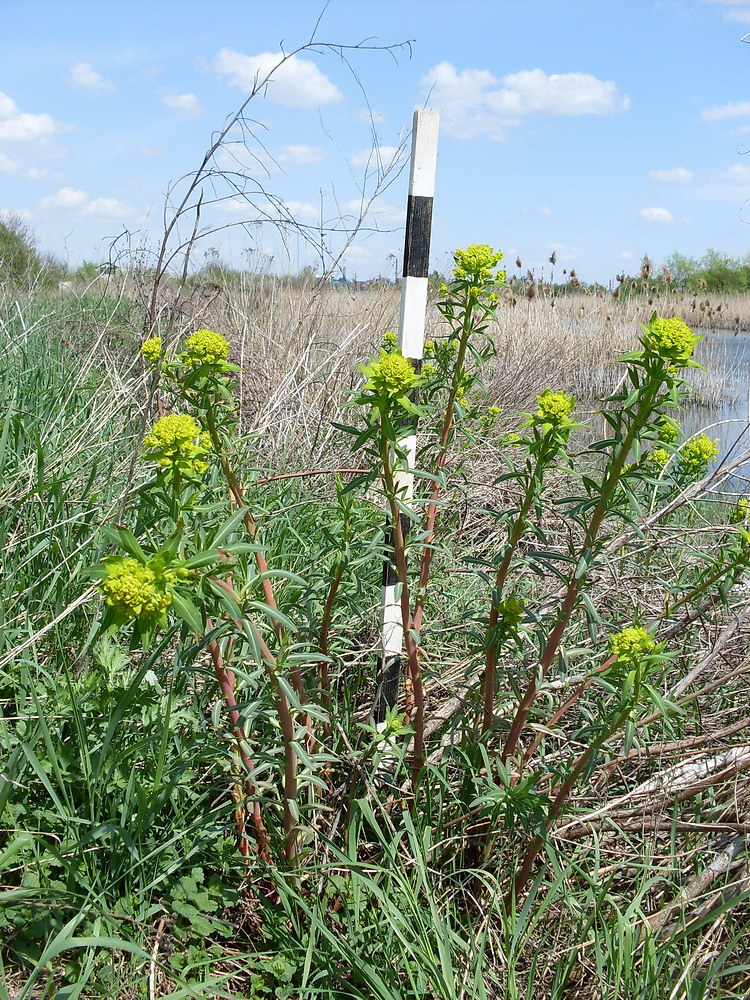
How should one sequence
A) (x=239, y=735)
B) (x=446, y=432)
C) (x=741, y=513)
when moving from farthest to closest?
1. (x=446, y=432)
2. (x=741, y=513)
3. (x=239, y=735)

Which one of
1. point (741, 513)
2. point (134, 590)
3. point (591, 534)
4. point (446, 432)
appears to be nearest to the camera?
point (134, 590)

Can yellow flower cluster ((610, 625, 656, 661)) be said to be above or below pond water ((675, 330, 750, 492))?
below

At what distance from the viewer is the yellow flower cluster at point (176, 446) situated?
1.37m

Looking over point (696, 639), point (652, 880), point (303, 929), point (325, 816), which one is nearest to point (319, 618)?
point (325, 816)

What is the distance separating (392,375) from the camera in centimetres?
153

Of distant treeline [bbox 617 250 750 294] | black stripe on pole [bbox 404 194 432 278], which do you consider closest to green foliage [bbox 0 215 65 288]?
black stripe on pole [bbox 404 194 432 278]

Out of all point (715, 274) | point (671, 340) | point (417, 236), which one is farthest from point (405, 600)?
point (715, 274)

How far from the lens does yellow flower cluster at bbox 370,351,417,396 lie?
1.52 metres

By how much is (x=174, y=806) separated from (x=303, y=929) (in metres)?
0.43

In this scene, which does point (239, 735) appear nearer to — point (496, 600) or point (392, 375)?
point (496, 600)

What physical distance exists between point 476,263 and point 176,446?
993 mm

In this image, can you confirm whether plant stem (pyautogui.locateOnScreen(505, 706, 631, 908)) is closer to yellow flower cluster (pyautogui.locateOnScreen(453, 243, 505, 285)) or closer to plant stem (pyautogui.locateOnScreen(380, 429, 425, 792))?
plant stem (pyautogui.locateOnScreen(380, 429, 425, 792))

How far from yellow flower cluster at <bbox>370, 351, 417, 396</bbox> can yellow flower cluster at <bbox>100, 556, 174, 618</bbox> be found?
578 mm

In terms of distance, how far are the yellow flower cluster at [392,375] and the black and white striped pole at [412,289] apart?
0.60 meters
